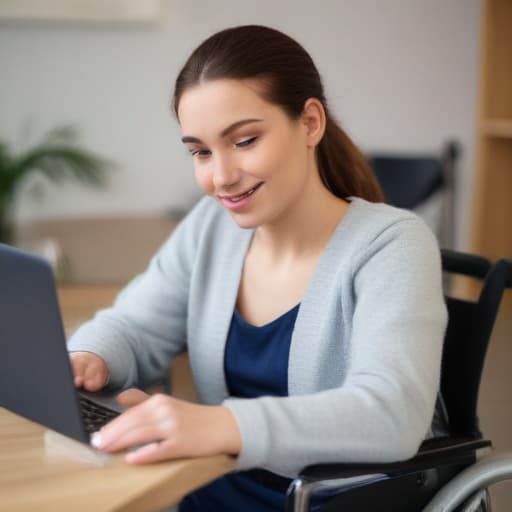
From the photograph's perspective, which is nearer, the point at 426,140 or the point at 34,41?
the point at 34,41

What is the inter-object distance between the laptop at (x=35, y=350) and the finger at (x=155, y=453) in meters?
0.07

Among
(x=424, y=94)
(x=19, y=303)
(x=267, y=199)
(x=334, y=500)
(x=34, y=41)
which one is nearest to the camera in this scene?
(x=19, y=303)

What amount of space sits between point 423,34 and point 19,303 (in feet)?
11.0

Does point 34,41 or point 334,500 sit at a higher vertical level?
point 34,41

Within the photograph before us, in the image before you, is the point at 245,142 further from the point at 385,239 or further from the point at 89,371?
the point at 89,371

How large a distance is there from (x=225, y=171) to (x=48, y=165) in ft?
8.85

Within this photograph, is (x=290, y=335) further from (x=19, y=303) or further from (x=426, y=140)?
(x=426, y=140)

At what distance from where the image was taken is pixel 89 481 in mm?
1021

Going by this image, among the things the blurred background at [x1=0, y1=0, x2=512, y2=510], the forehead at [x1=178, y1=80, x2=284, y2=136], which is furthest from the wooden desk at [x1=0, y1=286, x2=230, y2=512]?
the blurred background at [x1=0, y1=0, x2=512, y2=510]

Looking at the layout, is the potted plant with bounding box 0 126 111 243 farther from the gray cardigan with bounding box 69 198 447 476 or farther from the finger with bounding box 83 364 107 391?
the finger with bounding box 83 364 107 391

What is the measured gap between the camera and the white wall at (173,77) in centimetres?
395

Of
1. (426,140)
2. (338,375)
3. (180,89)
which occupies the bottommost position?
(426,140)

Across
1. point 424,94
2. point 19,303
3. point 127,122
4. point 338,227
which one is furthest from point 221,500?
point 424,94

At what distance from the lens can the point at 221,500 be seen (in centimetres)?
149
